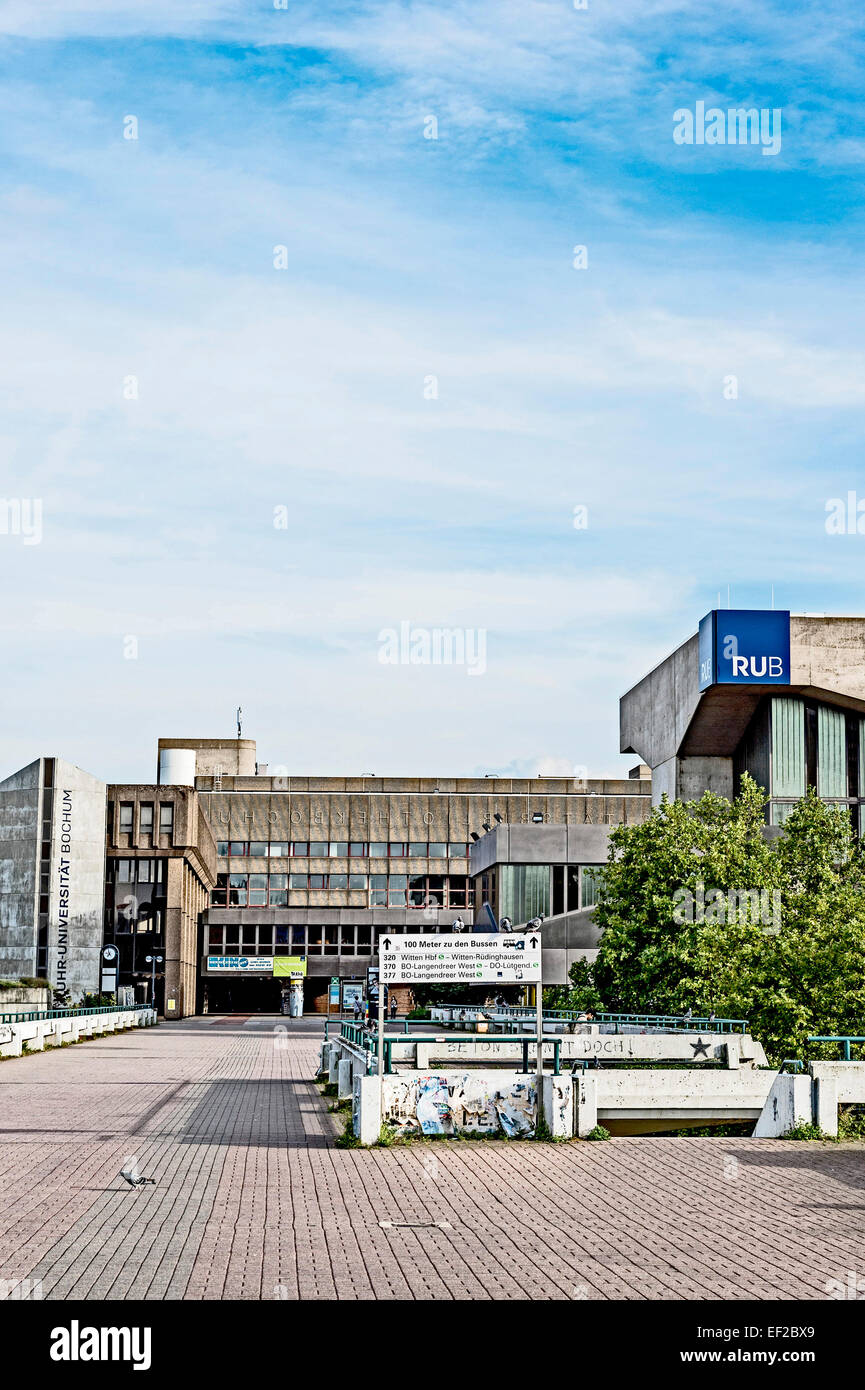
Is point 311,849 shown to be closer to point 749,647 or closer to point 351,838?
point 351,838

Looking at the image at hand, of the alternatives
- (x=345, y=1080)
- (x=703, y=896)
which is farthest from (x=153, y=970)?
(x=345, y=1080)

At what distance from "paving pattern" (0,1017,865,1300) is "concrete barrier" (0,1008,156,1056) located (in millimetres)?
14200

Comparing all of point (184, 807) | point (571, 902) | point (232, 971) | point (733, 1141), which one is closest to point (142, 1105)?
point (733, 1141)

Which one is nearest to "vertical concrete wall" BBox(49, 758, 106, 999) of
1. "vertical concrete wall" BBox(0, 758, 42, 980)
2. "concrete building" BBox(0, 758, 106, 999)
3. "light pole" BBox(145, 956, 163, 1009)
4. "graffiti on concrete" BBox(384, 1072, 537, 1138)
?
"concrete building" BBox(0, 758, 106, 999)

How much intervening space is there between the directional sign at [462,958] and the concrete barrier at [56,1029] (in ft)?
60.0

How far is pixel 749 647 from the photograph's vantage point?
192ft

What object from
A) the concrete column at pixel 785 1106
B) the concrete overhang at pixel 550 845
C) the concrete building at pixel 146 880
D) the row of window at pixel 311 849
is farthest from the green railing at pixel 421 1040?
the row of window at pixel 311 849

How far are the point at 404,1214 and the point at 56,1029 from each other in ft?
101

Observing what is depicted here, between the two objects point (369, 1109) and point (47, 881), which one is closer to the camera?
point (369, 1109)

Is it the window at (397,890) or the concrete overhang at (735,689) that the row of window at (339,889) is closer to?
the window at (397,890)

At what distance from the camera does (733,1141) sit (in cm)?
1822

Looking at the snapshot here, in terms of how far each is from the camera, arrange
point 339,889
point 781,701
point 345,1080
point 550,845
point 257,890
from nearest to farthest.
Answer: point 345,1080
point 781,701
point 550,845
point 339,889
point 257,890

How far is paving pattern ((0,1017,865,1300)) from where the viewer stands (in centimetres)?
964
